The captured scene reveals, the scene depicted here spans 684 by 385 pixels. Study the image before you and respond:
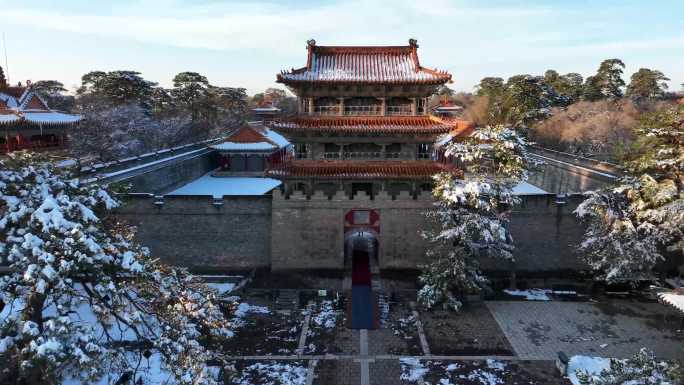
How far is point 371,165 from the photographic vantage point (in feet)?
73.3

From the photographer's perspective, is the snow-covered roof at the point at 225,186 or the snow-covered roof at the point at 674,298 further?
the snow-covered roof at the point at 225,186

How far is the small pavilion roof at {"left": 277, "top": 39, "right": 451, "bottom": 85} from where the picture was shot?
69.6 ft

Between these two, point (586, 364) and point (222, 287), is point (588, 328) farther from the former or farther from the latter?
point (222, 287)

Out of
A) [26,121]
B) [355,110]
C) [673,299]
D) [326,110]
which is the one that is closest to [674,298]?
[673,299]

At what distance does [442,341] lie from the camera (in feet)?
55.3

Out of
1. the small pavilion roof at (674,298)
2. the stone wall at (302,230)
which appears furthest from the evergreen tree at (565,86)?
the small pavilion roof at (674,298)

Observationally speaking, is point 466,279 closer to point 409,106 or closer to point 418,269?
point 418,269

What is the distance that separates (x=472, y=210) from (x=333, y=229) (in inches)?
280

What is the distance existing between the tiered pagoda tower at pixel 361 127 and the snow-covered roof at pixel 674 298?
996 centimetres

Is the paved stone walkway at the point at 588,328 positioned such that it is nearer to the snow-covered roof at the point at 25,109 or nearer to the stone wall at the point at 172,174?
the stone wall at the point at 172,174

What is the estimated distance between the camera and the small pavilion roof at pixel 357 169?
2183cm

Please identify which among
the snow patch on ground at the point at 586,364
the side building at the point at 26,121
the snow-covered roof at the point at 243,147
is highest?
the side building at the point at 26,121

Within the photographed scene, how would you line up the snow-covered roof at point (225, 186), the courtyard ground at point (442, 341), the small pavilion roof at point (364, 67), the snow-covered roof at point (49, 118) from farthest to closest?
the snow-covered roof at point (225, 186) → the snow-covered roof at point (49, 118) → the small pavilion roof at point (364, 67) → the courtyard ground at point (442, 341)

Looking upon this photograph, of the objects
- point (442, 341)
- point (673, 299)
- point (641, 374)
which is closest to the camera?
point (641, 374)
